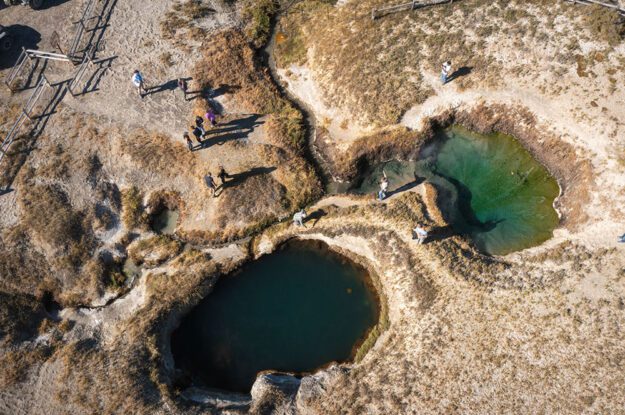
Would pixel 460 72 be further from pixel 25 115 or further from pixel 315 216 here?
pixel 25 115

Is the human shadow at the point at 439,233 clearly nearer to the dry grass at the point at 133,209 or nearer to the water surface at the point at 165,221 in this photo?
the water surface at the point at 165,221

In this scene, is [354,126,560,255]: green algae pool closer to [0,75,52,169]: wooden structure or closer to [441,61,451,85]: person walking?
[441,61,451,85]: person walking

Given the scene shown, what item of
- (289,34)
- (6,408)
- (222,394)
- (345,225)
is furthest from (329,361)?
(289,34)

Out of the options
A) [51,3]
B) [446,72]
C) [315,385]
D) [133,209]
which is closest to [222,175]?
[133,209]

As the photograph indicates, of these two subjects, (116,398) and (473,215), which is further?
(473,215)

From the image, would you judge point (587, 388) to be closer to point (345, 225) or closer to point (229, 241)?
point (345, 225)

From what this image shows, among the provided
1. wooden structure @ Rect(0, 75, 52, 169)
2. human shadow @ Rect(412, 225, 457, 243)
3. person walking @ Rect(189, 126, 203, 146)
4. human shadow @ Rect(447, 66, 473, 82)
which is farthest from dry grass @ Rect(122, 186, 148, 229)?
human shadow @ Rect(447, 66, 473, 82)
